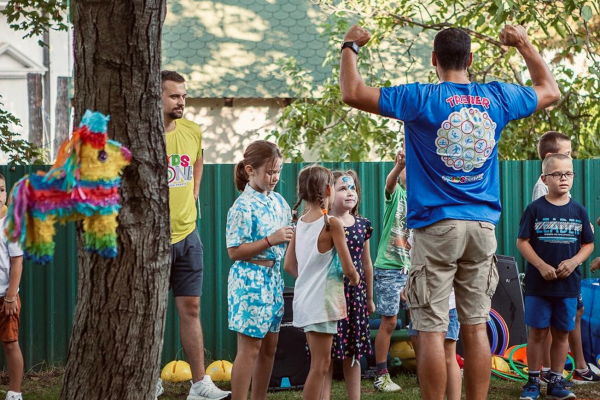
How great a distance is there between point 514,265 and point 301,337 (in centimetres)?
195

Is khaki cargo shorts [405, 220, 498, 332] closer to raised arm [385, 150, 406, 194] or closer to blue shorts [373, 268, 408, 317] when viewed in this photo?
raised arm [385, 150, 406, 194]

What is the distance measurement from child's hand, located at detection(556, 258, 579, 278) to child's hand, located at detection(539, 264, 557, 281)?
1.3 inches

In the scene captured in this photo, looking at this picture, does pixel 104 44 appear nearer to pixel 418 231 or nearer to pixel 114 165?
pixel 114 165

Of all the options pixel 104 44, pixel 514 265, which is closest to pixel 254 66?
pixel 514 265

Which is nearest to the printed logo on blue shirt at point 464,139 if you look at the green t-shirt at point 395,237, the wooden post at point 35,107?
the green t-shirt at point 395,237

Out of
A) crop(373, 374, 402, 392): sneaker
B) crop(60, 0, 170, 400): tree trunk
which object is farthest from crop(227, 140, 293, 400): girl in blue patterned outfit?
crop(60, 0, 170, 400): tree trunk

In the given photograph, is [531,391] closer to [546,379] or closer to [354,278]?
[546,379]

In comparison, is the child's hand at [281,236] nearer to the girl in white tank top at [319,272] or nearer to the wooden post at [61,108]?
the girl in white tank top at [319,272]

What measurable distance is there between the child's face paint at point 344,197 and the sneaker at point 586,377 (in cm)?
230

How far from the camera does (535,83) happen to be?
161 inches

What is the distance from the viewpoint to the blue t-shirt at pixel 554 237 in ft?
17.1

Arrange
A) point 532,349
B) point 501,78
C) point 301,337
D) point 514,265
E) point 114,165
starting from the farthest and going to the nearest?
point 501,78
point 514,265
point 301,337
point 532,349
point 114,165

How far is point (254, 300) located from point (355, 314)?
2.12 ft

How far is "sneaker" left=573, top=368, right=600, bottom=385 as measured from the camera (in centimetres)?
578
